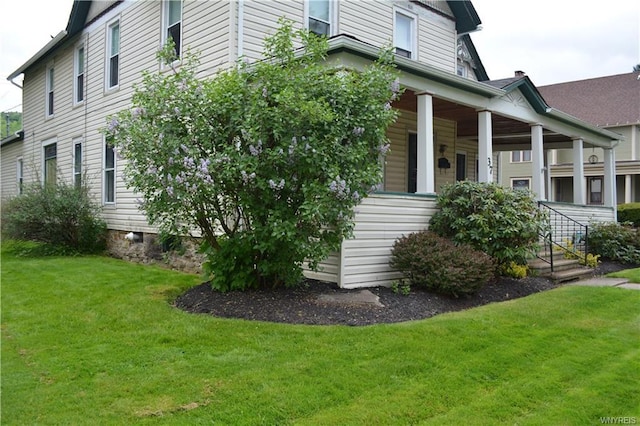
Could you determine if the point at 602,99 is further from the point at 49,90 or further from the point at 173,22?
the point at 49,90

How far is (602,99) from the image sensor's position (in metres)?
29.5

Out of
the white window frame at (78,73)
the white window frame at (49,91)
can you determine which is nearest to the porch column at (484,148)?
the white window frame at (78,73)

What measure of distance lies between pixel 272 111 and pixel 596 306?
16.0 ft

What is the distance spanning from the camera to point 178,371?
3.97 metres

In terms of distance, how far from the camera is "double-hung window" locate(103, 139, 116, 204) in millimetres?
12055

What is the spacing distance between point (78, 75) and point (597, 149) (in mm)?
25055

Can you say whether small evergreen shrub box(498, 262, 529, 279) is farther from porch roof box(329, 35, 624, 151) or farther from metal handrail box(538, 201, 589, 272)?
porch roof box(329, 35, 624, 151)

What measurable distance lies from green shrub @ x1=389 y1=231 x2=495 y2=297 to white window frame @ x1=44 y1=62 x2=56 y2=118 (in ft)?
42.6

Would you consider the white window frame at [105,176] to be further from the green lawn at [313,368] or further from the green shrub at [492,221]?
the green shrub at [492,221]

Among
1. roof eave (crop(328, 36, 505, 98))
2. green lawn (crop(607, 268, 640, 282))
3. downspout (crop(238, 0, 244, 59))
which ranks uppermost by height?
downspout (crop(238, 0, 244, 59))

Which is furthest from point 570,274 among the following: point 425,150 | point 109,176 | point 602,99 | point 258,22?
point 602,99

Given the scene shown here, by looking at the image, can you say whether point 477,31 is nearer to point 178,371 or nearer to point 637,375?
point 637,375

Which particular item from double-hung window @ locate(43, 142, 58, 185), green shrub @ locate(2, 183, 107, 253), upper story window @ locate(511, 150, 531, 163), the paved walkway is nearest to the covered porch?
the paved walkway

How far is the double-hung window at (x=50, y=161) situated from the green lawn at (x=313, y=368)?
960 centimetres
